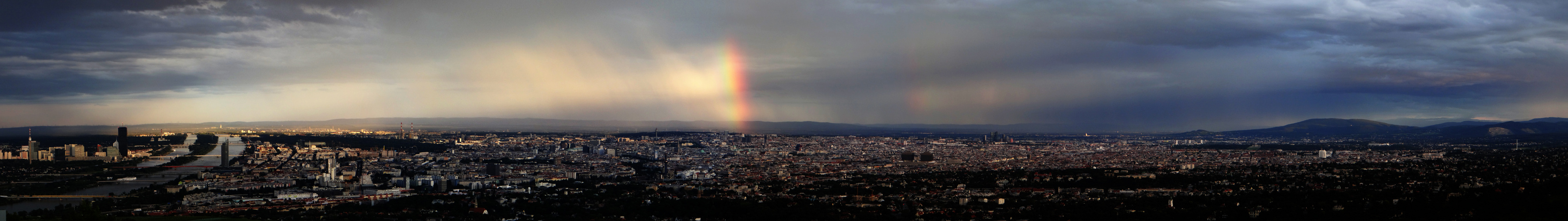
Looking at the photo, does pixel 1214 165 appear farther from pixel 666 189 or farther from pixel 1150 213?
pixel 666 189

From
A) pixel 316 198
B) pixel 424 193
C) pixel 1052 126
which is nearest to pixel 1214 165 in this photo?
pixel 424 193

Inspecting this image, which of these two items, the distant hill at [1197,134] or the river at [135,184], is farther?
the distant hill at [1197,134]

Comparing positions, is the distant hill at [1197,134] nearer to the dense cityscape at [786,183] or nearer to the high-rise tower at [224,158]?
the dense cityscape at [786,183]

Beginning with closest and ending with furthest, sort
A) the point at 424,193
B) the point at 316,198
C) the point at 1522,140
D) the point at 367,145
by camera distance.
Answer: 1. the point at 316,198
2. the point at 424,193
3. the point at 367,145
4. the point at 1522,140

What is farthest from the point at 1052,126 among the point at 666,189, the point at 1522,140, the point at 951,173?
the point at 666,189

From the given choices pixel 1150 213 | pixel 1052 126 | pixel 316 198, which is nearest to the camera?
pixel 1150 213

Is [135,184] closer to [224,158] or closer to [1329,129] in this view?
[224,158]

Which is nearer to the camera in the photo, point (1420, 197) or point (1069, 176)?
point (1420, 197)

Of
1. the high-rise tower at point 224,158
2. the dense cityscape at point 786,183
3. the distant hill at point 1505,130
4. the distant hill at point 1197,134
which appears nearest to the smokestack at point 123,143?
the dense cityscape at point 786,183

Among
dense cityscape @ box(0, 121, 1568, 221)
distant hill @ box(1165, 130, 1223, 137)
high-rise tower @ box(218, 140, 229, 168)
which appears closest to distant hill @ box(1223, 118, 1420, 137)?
distant hill @ box(1165, 130, 1223, 137)
